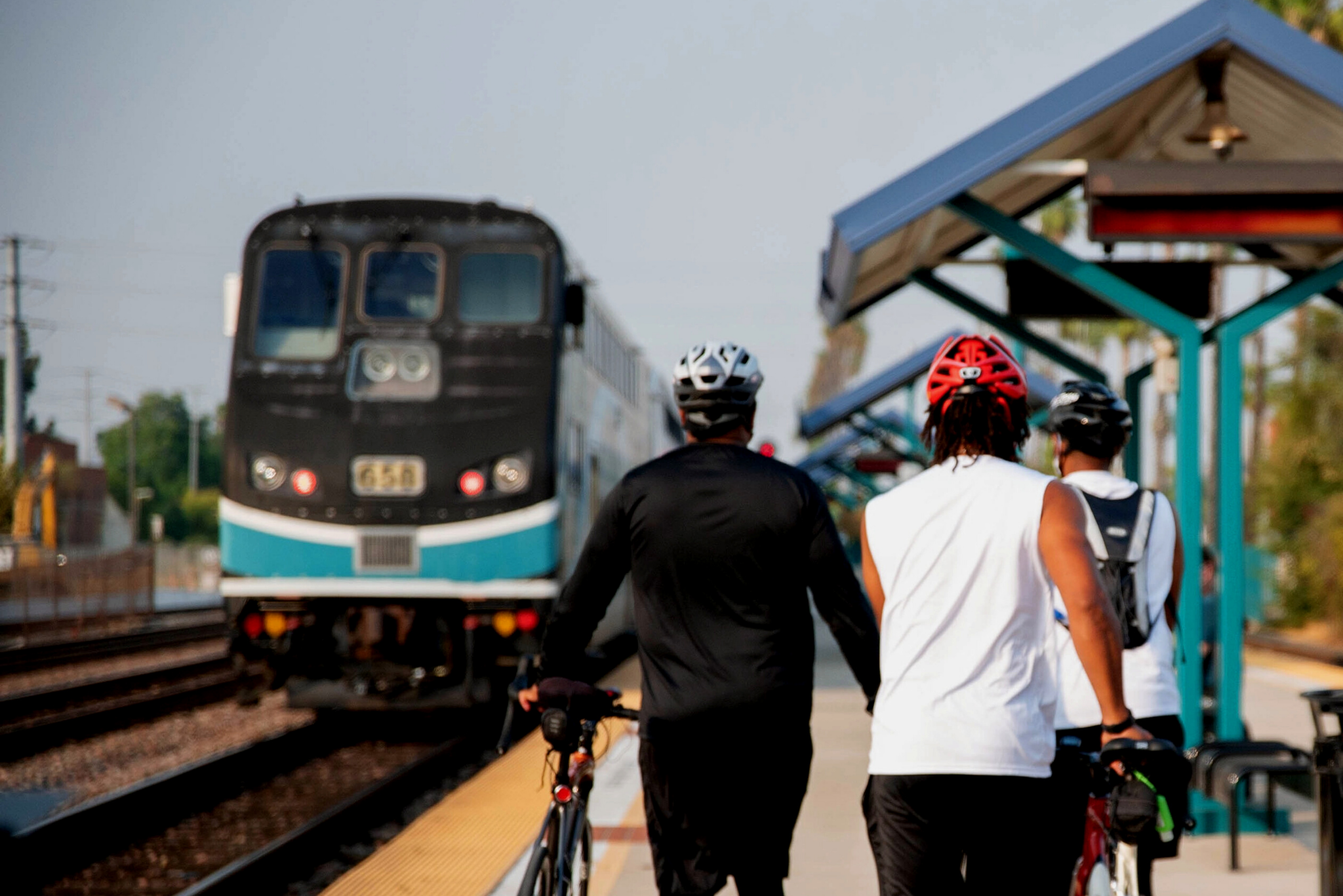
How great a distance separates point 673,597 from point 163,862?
5889 millimetres

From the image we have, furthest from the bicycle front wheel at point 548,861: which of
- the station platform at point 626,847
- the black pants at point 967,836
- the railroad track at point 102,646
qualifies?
the railroad track at point 102,646

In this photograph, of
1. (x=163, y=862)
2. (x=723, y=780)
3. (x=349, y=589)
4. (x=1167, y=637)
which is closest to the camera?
(x=723, y=780)

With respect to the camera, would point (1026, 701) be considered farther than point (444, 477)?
No

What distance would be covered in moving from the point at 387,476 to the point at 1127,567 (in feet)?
27.0

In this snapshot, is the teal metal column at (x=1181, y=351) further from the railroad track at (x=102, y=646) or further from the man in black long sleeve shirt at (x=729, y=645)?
the railroad track at (x=102, y=646)

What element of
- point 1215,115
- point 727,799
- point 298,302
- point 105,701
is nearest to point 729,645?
point 727,799

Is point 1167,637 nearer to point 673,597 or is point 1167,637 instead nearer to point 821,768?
point 673,597

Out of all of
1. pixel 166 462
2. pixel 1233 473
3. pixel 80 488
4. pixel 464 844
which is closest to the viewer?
pixel 464 844

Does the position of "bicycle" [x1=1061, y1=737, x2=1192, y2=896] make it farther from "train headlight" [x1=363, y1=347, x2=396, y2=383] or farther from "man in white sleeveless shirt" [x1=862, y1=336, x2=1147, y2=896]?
"train headlight" [x1=363, y1=347, x2=396, y2=383]

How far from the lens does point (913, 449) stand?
108 ft

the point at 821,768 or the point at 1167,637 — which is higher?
the point at 1167,637

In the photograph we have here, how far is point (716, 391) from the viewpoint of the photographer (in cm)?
403

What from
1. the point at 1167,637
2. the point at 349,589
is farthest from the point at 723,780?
the point at 349,589

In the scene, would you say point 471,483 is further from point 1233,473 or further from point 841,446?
point 841,446
